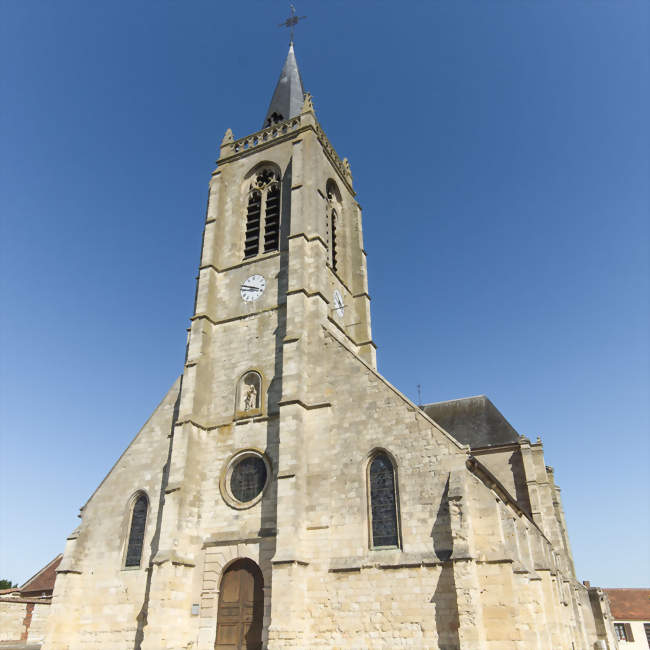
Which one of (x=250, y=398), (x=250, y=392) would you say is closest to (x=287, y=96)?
(x=250, y=392)

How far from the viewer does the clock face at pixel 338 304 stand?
1947 cm

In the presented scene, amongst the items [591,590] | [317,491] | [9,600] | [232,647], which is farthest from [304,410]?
[591,590]

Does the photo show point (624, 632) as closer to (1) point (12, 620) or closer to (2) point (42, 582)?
(2) point (42, 582)

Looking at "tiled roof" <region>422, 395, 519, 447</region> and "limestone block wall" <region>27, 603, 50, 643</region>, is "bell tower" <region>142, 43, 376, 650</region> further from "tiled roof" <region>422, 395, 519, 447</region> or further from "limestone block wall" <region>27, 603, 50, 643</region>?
"limestone block wall" <region>27, 603, 50, 643</region>

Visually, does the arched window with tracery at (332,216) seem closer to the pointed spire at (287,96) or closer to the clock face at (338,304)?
the clock face at (338,304)

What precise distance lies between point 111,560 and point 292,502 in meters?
6.40

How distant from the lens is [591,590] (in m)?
29.4

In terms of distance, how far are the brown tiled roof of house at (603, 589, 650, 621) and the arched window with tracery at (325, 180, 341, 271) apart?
116 feet

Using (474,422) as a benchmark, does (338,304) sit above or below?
above

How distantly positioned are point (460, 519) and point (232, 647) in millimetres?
6668

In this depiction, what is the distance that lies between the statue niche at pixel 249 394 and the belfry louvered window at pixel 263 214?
16.3ft

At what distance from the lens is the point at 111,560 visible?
15906 millimetres

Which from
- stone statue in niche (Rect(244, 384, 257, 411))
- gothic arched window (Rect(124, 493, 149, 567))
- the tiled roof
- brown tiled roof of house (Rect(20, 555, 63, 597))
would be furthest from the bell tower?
brown tiled roof of house (Rect(20, 555, 63, 597))

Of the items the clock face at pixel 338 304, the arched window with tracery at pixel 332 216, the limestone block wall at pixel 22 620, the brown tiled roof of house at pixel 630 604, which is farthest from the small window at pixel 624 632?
the limestone block wall at pixel 22 620
